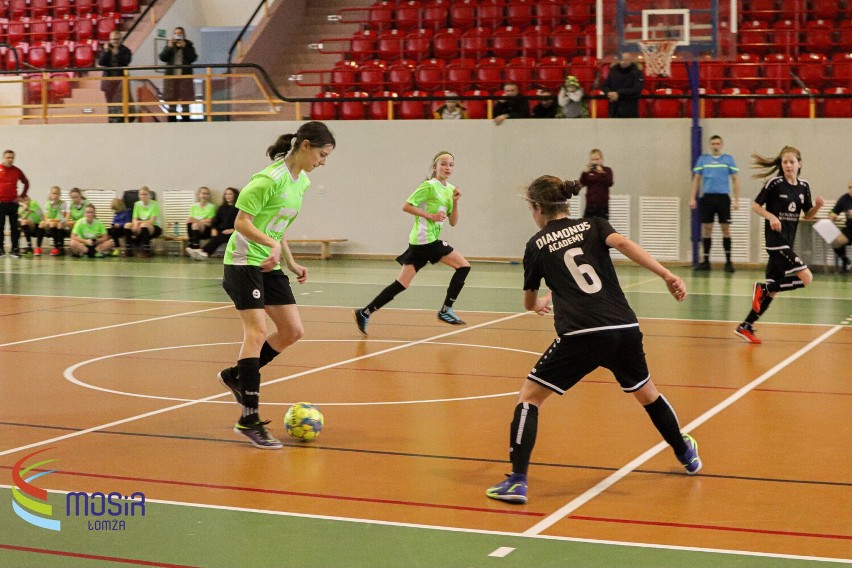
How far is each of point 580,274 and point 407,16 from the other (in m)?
20.9

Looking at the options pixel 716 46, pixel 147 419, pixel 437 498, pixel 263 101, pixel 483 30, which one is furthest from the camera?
pixel 483 30

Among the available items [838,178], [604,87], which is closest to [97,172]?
[604,87]

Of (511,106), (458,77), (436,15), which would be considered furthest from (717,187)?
(436,15)

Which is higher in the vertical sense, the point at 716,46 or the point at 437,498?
the point at 716,46

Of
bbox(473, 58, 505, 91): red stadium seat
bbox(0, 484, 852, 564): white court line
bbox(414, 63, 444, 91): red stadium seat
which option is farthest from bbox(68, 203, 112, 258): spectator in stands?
bbox(0, 484, 852, 564): white court line

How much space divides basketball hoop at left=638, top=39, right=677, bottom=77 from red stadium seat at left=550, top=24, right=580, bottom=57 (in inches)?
179

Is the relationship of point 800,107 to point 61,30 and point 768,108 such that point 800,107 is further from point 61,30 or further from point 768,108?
point 61,30

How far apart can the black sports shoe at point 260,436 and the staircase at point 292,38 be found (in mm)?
18667

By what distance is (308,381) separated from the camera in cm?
939

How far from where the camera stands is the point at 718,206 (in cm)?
1970

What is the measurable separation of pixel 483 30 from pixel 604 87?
4.72m

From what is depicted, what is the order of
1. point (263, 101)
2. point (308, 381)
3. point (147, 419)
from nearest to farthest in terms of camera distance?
point (147, 419) → point (308, 381) → point (263, 101)

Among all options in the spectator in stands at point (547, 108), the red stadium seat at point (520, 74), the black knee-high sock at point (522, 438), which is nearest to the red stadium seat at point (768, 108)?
the spectator in stands at point (547, 108)

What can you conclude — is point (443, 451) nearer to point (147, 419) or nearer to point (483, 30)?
point (147, 419)
